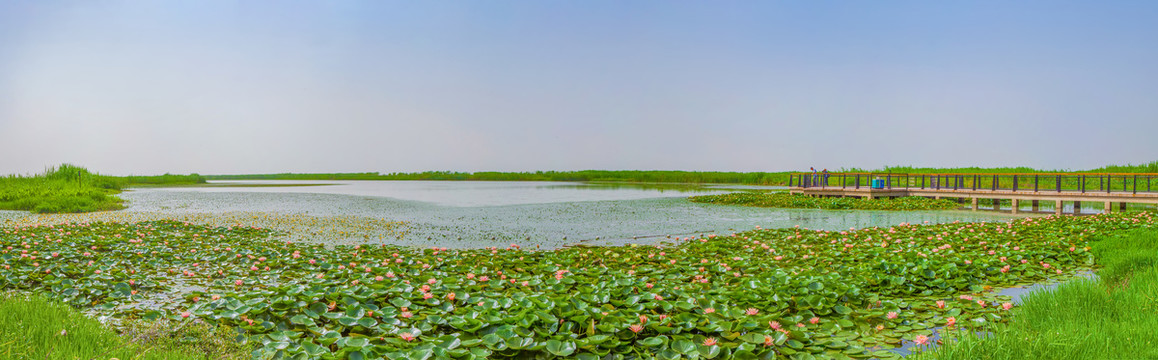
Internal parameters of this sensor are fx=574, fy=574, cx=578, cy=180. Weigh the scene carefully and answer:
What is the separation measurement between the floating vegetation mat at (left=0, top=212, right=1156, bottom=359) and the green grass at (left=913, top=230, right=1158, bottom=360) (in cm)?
33

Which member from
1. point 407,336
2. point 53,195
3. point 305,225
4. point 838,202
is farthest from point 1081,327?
point 53,195

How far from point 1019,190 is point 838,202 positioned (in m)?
6.22

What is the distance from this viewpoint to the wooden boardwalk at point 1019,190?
18.5m

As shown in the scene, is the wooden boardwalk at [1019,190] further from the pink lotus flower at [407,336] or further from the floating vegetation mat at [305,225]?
the pink lotus flower at [407,336]

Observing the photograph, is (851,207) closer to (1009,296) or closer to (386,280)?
(1009,296)

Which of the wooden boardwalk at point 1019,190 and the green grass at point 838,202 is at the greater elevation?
the wooden boardwalk at point 1019,190

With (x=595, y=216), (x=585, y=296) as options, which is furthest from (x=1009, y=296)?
(x=595, y=216)

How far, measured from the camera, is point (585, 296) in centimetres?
476

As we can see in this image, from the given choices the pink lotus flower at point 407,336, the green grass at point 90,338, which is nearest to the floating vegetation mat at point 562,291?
the pink lotus flower at point 407,336

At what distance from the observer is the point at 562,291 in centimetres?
542

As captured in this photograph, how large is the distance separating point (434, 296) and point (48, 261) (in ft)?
18.2

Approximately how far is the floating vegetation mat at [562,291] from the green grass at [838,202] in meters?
11.0

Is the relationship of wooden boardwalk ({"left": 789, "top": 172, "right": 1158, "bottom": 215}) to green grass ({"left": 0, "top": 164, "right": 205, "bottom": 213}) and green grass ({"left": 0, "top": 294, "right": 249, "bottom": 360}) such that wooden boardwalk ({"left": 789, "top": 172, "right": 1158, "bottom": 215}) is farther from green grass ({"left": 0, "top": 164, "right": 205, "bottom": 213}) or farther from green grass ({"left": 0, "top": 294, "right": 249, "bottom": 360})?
green grass ({"left": 0, "top": 164, "right": 205, "bottom": 213})

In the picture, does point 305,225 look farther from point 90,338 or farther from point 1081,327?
point 1081,327
